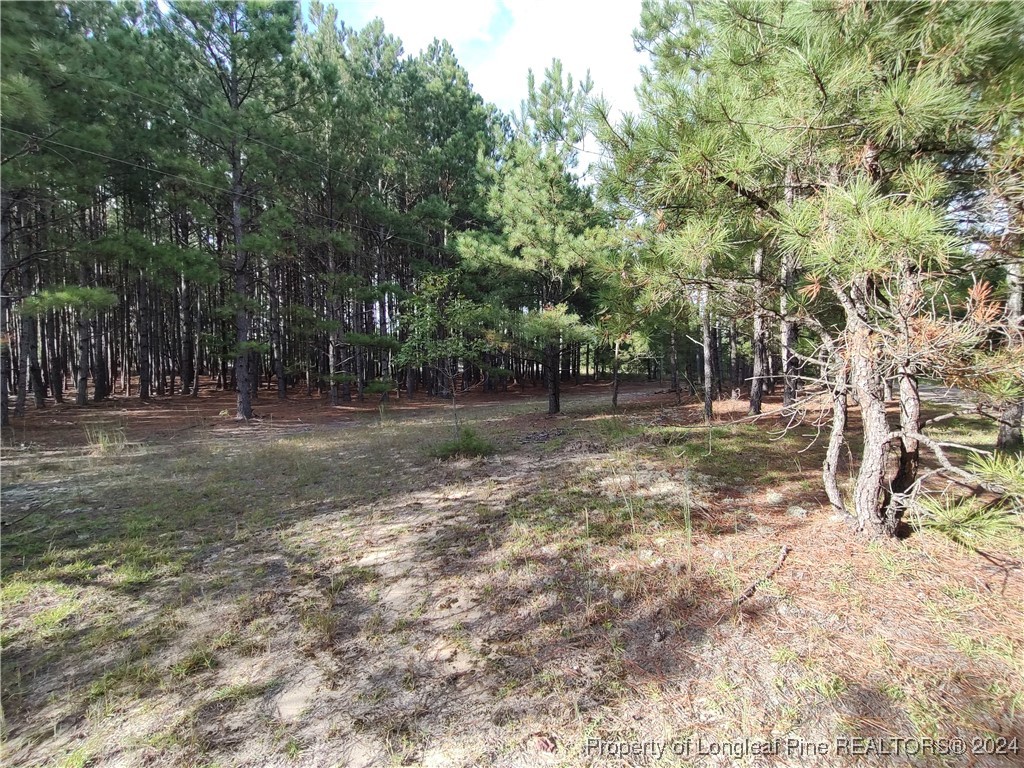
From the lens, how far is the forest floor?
1654 mm

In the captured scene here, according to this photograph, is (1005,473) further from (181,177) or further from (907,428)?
(181,177)

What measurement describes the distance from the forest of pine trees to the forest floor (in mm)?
775

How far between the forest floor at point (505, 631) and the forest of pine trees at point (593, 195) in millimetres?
775

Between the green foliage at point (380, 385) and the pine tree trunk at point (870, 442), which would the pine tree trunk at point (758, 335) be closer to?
the pine tree trunk at point (870, 442)

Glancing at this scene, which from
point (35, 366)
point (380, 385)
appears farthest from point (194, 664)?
point (35, 366)

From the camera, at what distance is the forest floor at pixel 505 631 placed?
1.65 metres

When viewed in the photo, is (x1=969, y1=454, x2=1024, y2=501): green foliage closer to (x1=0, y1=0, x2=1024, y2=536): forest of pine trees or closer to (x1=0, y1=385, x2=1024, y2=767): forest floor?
(x1=0, y1=0, x2=1024, y2=536): forest of pine trees

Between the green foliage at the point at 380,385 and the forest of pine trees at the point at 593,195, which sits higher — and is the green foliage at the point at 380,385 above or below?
below

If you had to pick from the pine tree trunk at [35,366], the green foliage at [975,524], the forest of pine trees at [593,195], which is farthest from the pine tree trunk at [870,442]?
the pine tree trunk at [35,366]

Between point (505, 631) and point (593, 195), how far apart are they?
13.5 feet

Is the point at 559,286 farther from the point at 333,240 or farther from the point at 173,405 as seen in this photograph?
the point at 173,405

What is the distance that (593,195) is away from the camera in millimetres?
4523

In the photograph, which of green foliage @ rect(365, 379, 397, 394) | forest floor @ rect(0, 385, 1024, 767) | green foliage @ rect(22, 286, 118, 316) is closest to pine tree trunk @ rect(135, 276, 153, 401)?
green foliage @ rect(365, 379, 397, 394)

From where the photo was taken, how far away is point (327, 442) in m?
8.82
